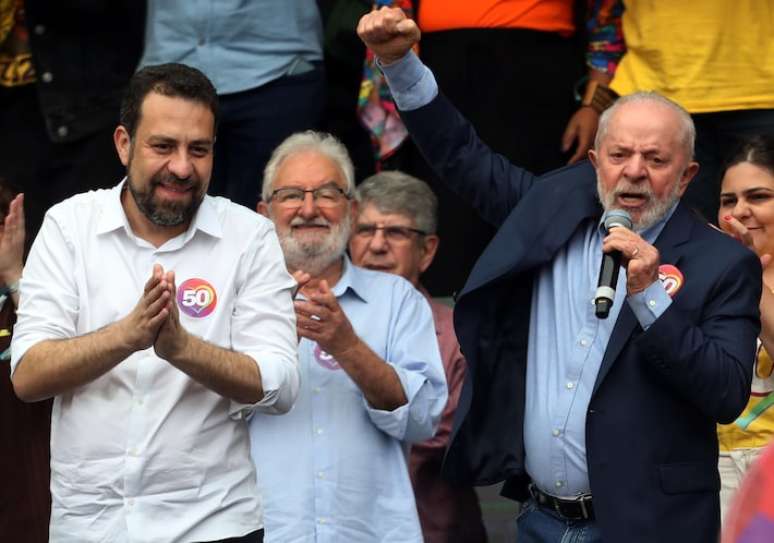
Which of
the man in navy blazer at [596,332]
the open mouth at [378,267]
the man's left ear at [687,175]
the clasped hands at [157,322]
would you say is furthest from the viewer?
the open mouth at [378,267]

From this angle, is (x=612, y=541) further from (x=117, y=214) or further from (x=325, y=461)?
(x=117, y=214)

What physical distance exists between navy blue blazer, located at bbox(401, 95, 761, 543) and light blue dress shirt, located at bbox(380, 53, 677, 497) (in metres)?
0.05

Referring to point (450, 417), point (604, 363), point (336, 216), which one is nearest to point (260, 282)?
point (604, 363)

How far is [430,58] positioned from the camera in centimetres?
566

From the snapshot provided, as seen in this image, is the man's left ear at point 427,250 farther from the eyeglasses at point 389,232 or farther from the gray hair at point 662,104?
the gray hair at point 662,104

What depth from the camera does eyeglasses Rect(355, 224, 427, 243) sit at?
552cm

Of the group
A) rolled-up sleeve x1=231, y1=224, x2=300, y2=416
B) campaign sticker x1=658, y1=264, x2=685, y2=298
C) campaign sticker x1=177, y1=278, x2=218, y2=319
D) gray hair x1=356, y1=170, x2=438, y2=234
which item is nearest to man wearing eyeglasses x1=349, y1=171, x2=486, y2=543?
gray hair x1=356, y1=170, x2=438, y2=234

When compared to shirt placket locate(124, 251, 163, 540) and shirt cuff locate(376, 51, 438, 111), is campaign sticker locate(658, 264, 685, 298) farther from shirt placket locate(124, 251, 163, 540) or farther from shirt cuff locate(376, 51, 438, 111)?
shirt placket locate(124, 251, 163, 540)

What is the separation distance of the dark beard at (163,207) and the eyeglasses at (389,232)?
204cm

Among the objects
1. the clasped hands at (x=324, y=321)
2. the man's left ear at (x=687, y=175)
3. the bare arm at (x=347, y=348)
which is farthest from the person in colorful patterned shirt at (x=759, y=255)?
the clasped hands at (x=324, y=321)

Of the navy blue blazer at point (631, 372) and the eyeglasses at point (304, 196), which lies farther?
the eyeglasses at point (304, 196)

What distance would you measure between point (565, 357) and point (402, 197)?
1.70 m

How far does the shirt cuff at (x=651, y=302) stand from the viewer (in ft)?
12.0

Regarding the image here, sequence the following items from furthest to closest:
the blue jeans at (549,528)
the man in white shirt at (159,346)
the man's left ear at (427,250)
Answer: the man's left ear at (427,250) → the blue jeans at (549,528) → the man in white shirt at (159,346)
